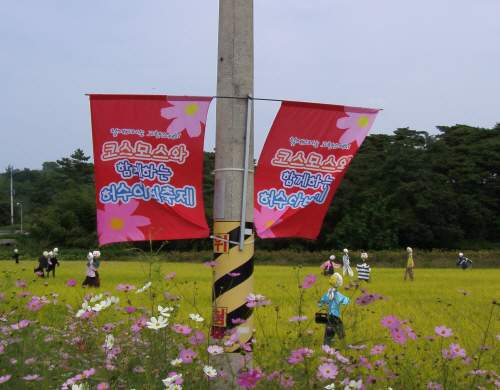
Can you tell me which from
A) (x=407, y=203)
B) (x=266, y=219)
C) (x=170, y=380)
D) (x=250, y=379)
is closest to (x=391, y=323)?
(x=250, y=379)

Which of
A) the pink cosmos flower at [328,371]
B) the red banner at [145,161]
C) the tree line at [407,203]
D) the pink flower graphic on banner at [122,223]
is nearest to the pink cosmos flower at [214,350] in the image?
the pink cosmos flower at [328,371]

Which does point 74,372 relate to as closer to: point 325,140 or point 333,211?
point 325,140

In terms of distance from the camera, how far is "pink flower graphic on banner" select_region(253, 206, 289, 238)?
3.54m

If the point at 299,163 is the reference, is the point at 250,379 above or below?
below

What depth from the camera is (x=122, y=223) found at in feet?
11.2

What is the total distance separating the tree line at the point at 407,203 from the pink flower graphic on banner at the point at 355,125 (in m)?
36.9

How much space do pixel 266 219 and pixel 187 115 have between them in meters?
0.93

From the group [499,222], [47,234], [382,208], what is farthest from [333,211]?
[47,234]

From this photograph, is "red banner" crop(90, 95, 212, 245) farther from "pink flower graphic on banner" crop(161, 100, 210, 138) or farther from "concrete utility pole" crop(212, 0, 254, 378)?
"concrete utility pole" crop(212, 0, 254, 378)

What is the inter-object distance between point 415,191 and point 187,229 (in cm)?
4280

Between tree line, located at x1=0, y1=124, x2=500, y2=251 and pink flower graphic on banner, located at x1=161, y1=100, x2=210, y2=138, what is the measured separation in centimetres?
3714

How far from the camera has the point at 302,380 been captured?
2.75 meters

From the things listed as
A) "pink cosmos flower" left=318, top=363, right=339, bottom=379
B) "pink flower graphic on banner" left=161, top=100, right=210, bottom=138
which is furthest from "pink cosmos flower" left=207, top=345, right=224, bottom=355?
"pink flower graphic on banner" left=161, top=100, right=210, bottom=138

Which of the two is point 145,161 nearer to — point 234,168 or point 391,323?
point 234,168
